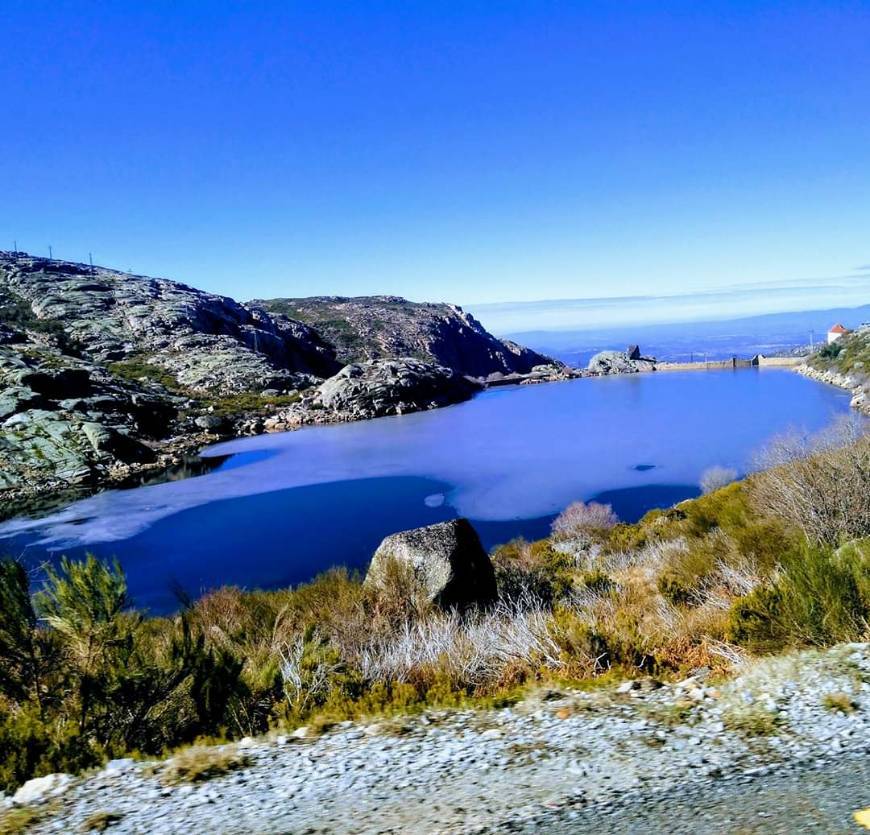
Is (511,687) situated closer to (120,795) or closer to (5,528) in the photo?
(120,795)

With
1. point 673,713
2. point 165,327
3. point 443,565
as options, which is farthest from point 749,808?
point 165,327

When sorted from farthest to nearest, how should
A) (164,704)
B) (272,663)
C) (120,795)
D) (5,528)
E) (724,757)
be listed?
(5,528) < (272,663) < (164,704) < (120,795) < (724,757)

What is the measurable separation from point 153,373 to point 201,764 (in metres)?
57.5

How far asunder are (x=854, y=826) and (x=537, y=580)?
842 centimetres

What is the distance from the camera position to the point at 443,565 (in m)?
9.38

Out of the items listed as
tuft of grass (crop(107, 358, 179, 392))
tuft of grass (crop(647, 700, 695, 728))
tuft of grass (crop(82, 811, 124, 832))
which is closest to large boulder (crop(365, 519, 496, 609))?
tuft of grass (crop(647, 700, 695, 728))

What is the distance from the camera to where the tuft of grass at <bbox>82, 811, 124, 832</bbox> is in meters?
3.19

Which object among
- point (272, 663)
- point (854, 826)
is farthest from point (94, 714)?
point (854, 826)

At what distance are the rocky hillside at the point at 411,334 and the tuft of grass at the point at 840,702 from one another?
85.0 m

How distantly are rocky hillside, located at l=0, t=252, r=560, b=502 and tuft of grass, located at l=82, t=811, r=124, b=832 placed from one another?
97.2 ft

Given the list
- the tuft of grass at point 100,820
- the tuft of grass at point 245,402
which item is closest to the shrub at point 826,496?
the tuft of grass at point 100,820

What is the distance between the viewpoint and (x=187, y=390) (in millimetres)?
53156

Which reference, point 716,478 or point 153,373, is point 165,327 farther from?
point 716,478

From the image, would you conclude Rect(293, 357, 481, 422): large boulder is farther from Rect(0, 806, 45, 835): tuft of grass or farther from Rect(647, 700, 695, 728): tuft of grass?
Rect(647, 700, 695, 728): tuft of grass
